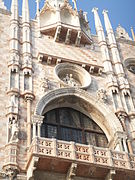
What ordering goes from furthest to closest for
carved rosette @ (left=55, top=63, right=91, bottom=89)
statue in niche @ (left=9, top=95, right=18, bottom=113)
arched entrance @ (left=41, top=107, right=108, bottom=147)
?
carved rosette @ (left=55, top=63, right=91, bottom=89) < arched entrance @ (left=41, top=107, right=108, bottom=147) < statue in niche @ (left=9, top=95, right=18, bottom=113)

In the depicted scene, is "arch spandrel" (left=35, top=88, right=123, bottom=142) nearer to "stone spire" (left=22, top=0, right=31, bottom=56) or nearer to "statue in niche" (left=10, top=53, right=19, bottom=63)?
"statue in niche" (left=10, top=53, right=19, bottom=63)

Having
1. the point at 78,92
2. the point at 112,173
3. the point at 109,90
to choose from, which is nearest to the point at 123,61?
the point at 109,90

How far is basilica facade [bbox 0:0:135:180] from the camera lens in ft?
48.0

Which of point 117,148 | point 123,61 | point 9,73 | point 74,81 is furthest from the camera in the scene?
point 123,61

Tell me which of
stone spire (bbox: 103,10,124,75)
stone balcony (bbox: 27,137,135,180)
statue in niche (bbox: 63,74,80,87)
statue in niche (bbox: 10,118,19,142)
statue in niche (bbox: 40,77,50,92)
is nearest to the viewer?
stone balcony (bbox: 27,137,135,180)

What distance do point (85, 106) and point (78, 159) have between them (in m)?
4.87

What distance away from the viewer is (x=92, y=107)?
61.5ft

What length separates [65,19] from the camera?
75.2 feet

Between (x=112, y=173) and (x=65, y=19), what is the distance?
11.4 metres

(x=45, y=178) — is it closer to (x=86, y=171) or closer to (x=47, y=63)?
Result: (x=86, y=171)

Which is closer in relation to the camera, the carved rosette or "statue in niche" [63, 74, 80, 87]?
"statue in niche" [63, 74, 80, 87]

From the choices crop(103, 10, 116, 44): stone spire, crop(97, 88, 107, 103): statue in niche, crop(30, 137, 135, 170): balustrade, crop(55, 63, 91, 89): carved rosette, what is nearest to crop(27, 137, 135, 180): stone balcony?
crop(30, 137, 135, 170): balustrade

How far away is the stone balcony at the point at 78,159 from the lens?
14117mm

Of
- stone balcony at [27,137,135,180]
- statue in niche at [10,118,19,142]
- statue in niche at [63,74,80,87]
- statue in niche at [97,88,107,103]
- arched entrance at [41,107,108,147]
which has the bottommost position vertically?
stone balcony at [27,137,135,180]
